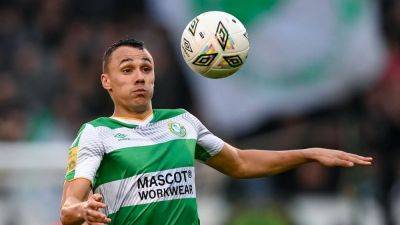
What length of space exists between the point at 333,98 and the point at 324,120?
1.09ft

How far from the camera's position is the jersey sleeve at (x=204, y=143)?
8292mm

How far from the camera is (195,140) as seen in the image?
818 centimetres

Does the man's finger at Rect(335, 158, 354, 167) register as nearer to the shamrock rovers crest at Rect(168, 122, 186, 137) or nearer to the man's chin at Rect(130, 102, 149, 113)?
the shamrock rovers crest at Rect(168, 122, 186, 137)

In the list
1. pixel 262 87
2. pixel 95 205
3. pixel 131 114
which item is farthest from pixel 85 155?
pixel 262 87

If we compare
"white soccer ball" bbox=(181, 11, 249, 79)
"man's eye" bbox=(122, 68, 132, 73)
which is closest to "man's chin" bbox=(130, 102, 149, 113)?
"man's eye" bbox=(122, 68, 132, 73)

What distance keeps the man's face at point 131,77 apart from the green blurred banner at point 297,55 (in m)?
7.12

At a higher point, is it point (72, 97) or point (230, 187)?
point (72, 97)

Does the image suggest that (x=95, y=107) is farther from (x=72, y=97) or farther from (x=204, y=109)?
(x=204, y=109)

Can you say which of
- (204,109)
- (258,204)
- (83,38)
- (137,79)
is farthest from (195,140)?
(83,38)

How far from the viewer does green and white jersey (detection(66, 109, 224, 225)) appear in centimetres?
767

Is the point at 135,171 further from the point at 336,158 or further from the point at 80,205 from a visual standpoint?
the point at 336,158

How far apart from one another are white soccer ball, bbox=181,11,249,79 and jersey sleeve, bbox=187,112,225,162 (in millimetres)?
417

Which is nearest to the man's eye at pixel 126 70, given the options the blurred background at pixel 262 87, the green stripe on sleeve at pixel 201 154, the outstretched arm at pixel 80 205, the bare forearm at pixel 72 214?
the green stripe on sleeve at pixel 201 154

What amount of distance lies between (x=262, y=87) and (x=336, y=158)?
23.5ft
